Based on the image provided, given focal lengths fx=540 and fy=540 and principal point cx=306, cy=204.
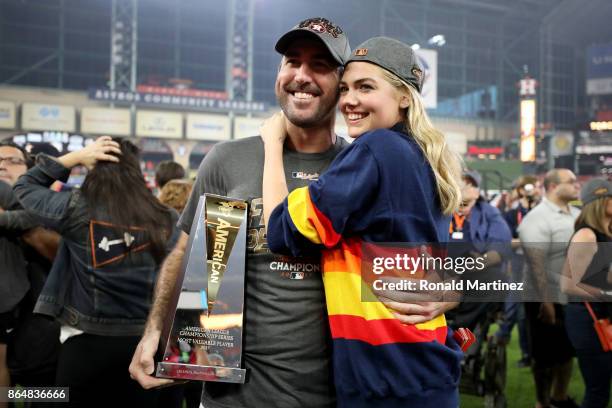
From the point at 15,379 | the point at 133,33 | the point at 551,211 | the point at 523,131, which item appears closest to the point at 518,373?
the point at 551,211

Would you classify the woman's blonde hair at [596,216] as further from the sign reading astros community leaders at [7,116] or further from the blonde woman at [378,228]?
the sign reading astros community leaders at [7,116]

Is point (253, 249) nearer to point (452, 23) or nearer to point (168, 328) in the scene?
point (168, 328)

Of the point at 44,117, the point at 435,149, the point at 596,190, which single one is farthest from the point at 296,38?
the point at 44,117

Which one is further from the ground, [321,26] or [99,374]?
[321,26]

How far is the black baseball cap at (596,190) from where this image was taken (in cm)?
389

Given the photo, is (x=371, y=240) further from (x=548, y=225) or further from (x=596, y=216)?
(x=548, y=225)

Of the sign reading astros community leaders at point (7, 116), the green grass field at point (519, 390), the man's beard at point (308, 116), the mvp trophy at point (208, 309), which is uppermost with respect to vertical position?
the sign reading astros community leaders at point (7, 116)

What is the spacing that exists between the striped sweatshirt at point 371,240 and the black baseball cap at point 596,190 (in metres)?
2.85

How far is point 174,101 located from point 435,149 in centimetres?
3173

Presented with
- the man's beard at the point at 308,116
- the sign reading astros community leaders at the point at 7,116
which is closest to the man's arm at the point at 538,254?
the man's beard at the point at 308,116

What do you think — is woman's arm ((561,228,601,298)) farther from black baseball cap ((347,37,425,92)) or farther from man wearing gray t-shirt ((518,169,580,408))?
black baseball cap ((347,37,425,92))

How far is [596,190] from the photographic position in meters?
3.97

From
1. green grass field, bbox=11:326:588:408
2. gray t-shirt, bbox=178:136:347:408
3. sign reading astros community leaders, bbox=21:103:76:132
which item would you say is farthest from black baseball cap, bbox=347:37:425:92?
sign reading astros community leaders, bbox=21:103:76:132

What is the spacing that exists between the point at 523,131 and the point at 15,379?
3779cm
